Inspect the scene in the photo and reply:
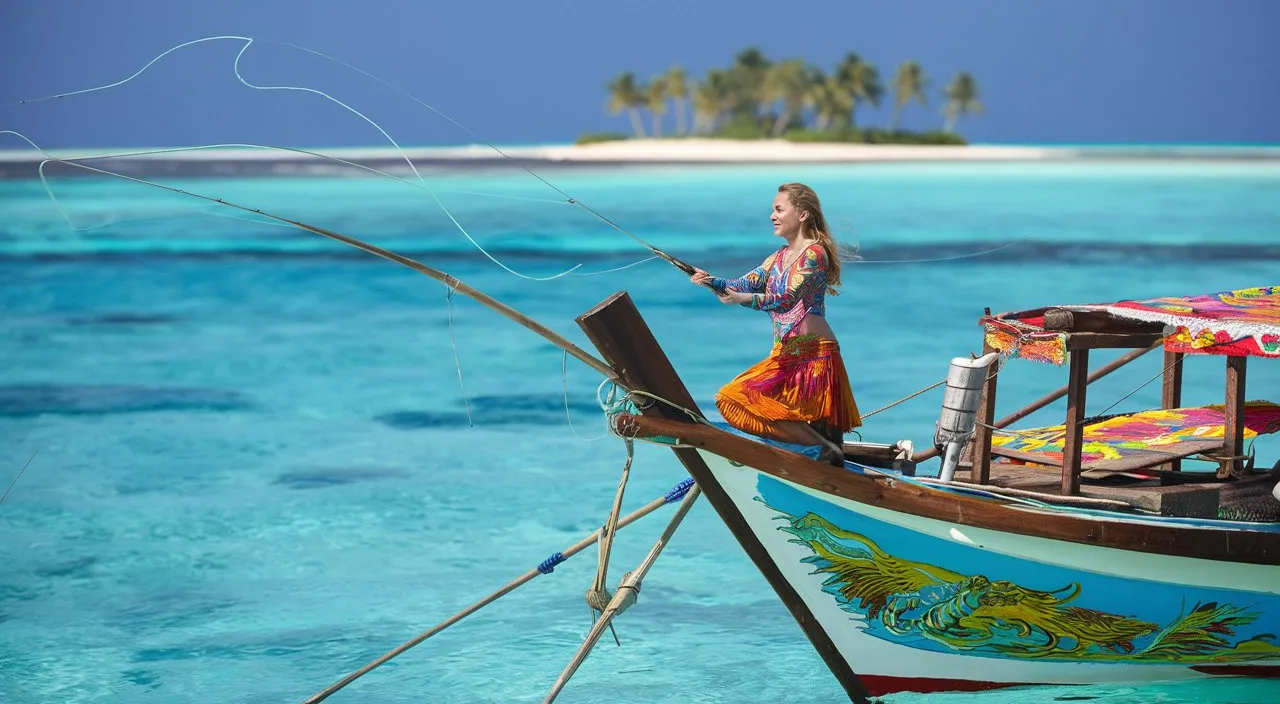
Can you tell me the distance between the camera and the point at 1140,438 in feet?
18.0

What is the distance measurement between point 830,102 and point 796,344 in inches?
3401

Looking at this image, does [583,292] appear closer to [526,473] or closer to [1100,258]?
[1100,258]

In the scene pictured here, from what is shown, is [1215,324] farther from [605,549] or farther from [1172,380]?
[605,549]

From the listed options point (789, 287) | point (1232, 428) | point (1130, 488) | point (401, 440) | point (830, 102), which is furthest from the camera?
point (830, 102)

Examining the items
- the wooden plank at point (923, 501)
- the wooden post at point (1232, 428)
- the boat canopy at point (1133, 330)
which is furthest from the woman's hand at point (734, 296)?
the wooden post at point (1232, 428)

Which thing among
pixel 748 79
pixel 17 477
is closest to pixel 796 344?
pixel 17 477

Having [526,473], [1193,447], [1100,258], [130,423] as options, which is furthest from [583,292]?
[1193,447]

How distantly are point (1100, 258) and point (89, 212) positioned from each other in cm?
2321

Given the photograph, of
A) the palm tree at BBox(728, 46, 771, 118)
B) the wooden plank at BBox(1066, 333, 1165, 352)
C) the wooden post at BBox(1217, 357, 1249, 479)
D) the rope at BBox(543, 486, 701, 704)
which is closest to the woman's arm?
the rope at BBox(543, 486, 701, 704)

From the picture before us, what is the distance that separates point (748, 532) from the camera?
4613 millimetres

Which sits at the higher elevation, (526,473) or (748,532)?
(748,532)

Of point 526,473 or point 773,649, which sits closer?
point 773,649

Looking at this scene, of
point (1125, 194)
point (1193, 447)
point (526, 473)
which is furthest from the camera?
point (1125, 194)

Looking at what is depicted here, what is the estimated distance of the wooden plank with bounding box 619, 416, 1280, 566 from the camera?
4363 mm
